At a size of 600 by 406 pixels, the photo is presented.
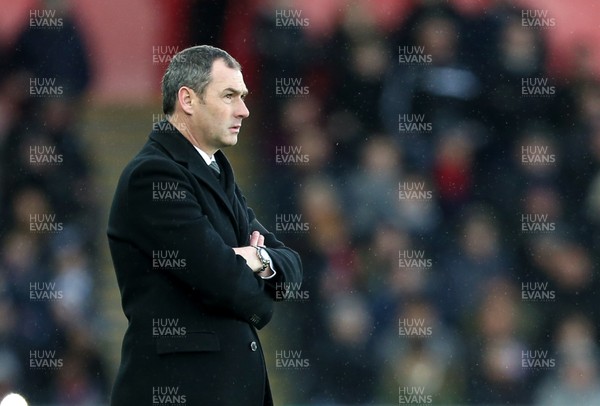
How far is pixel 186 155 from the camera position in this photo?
316 cm

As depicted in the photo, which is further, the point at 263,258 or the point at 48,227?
the point at 48,227

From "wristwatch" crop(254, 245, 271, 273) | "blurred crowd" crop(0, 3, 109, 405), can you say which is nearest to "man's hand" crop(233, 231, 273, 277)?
"wristwatch" crop(254, 245, 271, 273)

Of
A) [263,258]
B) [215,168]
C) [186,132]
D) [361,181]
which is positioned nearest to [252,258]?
[263,258]

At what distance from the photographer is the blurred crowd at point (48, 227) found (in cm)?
633

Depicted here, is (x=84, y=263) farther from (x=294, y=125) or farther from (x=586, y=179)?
(x=586, y=179)

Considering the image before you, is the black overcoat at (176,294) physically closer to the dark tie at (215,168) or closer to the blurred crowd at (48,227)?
the dark tie at (215,168)

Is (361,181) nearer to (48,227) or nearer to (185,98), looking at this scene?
(48,227)

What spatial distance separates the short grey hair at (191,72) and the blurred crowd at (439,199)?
123 inches

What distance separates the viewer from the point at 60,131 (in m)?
6.43

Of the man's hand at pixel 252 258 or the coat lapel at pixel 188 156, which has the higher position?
the coat lapel at pixel 188 156

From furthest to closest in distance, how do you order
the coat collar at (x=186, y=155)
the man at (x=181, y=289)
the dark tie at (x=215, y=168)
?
1. the dark tie at (x=215, y=168)
2. the coat collar at (x=186, y=155)
3. the man at (x=181, y=289)

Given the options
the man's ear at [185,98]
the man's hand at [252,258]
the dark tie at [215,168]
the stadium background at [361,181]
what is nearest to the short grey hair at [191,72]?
the man's ear at [185,98]

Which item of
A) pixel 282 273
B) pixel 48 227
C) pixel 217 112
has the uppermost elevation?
pixel 217 112

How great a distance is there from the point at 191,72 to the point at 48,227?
11.0 feet
